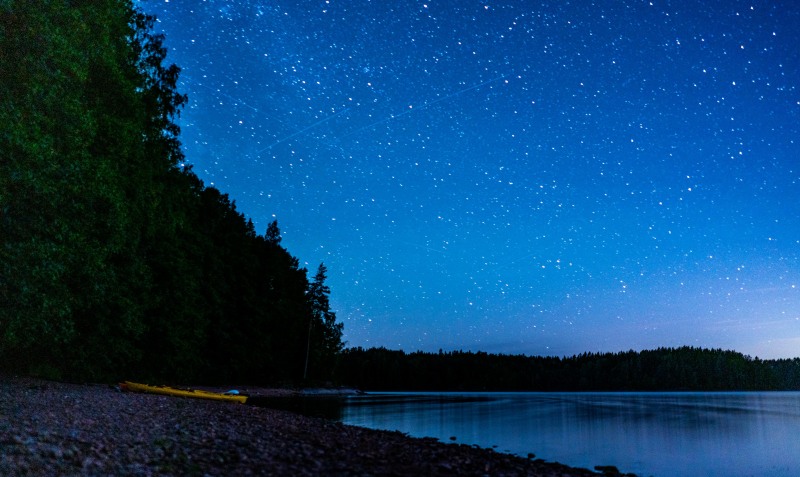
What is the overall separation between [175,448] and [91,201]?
1635 centimetres

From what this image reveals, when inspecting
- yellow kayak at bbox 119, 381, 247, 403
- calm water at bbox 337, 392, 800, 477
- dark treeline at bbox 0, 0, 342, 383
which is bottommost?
calm water at bbox 337, 392, 800, 477

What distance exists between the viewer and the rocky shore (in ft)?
28.6

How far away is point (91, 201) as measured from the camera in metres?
23.2

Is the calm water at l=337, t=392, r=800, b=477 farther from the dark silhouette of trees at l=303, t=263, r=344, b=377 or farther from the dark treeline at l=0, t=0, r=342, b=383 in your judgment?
the dark silhouette of trees at l=303, t=263, r=344, b=377

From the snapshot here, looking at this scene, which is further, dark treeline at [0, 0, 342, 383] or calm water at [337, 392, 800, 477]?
calm water at [337, 392, 800, 477]

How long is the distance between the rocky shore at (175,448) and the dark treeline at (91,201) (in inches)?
208

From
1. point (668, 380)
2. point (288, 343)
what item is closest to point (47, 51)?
point (288, 343)

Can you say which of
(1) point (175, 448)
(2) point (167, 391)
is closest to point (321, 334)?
(2) point (167, 391)

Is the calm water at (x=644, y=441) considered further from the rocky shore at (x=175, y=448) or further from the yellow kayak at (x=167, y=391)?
the rocky shore at (x=175, y=448)

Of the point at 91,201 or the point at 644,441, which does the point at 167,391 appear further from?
the point at 644,441

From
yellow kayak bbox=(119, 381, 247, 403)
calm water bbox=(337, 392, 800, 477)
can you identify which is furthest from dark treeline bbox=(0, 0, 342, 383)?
calm water bbox=(337, 392, 800, 477)

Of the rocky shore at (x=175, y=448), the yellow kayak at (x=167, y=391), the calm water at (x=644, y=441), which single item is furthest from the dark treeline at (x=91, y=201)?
the calm water at (x=644, y=441)

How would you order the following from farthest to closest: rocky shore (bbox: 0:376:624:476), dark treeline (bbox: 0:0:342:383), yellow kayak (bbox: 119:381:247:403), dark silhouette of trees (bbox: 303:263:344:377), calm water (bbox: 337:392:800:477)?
dark silhouette of trees (bbox: 303:263:344:377), yellow kayak (bbox: 119:381:247:403), calm water (bbox: 337:392:800:477), dark treeline (bbox: 0:0:342:383), rocky shore (bbox: 0:376:624:476)

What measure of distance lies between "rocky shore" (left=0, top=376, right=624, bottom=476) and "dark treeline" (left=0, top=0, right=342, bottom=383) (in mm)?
5287
